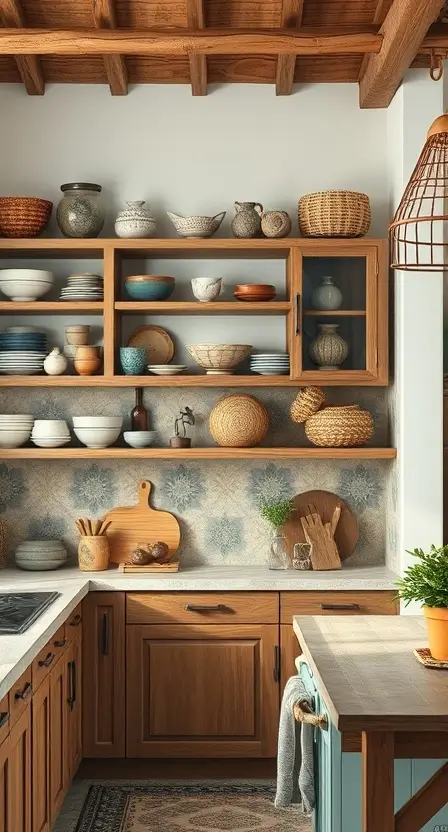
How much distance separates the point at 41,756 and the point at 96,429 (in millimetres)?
1617

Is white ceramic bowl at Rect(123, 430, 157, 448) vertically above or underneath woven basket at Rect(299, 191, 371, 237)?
underneath

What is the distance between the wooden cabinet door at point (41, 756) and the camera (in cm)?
336

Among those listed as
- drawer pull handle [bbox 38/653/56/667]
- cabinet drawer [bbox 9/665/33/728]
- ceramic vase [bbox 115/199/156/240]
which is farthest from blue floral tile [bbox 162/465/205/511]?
cabinet drawer [bbox 9/665/33/728]

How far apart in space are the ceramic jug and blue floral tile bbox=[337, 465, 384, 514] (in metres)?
1.20

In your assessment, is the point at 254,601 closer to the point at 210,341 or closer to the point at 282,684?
the point at 282,684

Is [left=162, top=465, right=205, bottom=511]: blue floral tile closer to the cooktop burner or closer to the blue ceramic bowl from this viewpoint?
the blue ceramic bowl

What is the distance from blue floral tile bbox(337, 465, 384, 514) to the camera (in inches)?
194

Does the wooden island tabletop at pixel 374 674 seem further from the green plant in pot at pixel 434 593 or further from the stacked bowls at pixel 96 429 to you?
the stacked bowls at pixel 96 429

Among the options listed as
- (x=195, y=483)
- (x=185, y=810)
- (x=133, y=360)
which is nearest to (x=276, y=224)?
(x=133, y=360)

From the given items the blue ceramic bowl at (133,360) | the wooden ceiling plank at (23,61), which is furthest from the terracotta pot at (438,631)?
the wooden ceiling plank at (23,61)

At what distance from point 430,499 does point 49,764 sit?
6.34 ft

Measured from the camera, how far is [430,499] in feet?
14.8

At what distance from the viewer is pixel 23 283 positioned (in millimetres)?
4652

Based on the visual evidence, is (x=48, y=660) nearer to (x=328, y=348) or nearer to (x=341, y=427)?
(x=341, y=427)
